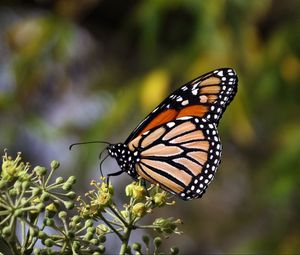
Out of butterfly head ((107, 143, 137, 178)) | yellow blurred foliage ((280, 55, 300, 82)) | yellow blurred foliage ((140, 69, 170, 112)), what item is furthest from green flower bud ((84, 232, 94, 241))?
yellow blurred foliage ((280, 55, 300, 82))

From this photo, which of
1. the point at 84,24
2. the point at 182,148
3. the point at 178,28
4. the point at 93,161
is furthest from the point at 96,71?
the point at 182,148

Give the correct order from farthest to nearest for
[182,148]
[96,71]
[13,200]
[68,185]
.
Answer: [96,71]
[182,148]
[68,185]
[13,200]

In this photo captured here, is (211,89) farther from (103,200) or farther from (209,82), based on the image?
(103,200)

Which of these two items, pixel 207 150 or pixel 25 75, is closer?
pixel 207 150

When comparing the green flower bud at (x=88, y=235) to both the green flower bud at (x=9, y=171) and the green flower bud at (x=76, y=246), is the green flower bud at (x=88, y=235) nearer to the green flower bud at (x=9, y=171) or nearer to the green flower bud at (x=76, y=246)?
the green flower bud at (x=76, y=246)

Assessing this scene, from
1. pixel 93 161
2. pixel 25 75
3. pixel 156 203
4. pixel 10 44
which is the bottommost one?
pixel 156 203

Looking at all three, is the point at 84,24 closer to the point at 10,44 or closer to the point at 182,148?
the point at 10,44

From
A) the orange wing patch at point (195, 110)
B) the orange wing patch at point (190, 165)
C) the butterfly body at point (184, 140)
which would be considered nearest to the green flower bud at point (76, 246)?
the butterfly body at point (184, 140)

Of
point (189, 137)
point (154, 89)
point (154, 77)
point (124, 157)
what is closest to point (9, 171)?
point (124, 157)
